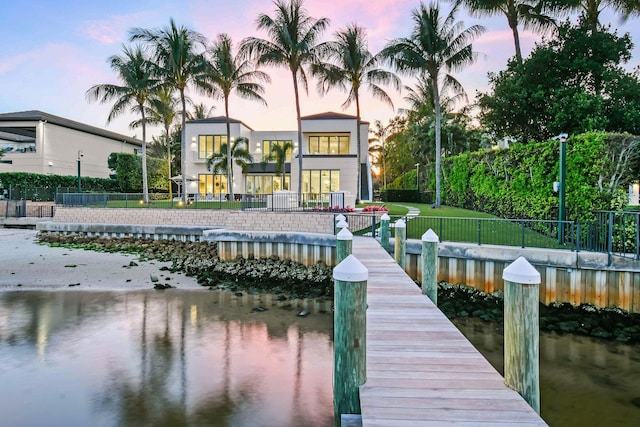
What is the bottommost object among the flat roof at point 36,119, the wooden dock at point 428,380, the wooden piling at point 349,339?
the wooden dock at point 428,380

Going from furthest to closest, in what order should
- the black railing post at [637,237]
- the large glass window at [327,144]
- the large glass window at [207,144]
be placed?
the large glass window at [207,144] < the large glass window at [327,144] < the black railing post at [637,237]

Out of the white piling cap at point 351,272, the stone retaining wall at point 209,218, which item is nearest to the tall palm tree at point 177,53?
the stone retaining wall at point 209,218

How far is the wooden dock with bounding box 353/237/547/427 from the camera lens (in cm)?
350

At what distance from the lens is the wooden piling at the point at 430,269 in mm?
8352

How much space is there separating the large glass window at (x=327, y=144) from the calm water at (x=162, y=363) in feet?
90.1

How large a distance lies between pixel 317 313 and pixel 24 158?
42.4 metres

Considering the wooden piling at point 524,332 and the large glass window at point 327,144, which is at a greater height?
the large glass window at point 327,144

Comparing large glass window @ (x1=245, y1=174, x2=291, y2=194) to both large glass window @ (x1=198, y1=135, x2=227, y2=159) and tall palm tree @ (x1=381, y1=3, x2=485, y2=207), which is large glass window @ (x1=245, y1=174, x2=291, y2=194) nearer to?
large glass window @ (x1=198, y1=135, x2=227, y2=159)

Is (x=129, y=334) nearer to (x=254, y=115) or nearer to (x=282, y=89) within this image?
(x=282, y=89)

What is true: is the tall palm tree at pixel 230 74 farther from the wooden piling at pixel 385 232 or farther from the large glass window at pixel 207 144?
the wooden piling at pixel 385 232

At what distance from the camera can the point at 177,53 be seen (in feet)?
97.4

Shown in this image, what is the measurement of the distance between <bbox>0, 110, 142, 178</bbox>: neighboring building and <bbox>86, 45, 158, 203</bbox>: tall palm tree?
10027 millimetres

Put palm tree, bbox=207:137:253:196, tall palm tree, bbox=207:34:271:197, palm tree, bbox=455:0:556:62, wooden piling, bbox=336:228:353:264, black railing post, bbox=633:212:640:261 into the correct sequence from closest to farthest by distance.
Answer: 1. wooden piling, bbox=336:228:353:264
2. black railing post, bbox=633:212:640:261
3. palm tree, bbox=455:0:556:62
4. tall palm tree, bbox=207:34:271:197
5. palm tree, bbox=207:137:253:196

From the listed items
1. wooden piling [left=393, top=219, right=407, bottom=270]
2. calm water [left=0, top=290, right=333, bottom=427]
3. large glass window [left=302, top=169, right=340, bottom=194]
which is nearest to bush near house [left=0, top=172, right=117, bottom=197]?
large glass window [left=302, top=169, right=340, bottom=194]
